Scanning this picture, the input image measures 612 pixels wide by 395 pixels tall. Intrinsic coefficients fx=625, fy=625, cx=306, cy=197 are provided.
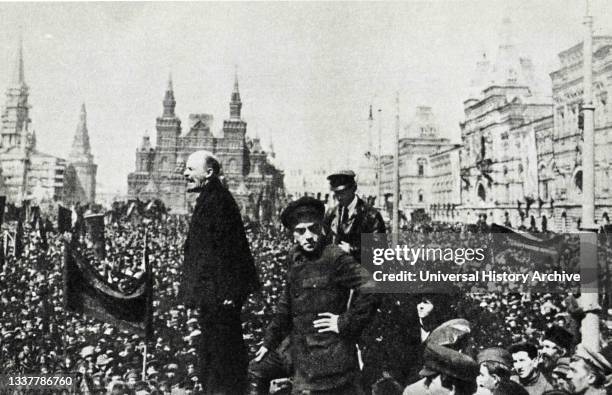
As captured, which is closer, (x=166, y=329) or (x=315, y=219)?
(x=315, y=219)

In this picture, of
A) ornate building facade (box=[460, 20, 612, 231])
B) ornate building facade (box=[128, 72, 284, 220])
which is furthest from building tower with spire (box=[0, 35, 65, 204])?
ornate building facade (box=[460, 20, 612, 231])

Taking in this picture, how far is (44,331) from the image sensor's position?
7898 millimetres

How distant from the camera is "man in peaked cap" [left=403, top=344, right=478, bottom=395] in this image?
142 inches

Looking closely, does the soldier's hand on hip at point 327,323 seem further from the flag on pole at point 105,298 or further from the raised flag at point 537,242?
the raised flag at point 537,242

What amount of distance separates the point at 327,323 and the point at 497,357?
1036 millimetres

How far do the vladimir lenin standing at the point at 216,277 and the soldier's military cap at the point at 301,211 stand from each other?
0.75 m

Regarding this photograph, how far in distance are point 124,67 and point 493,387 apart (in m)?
8.47

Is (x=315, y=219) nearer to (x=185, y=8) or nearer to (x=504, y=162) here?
(x=185, y=8)

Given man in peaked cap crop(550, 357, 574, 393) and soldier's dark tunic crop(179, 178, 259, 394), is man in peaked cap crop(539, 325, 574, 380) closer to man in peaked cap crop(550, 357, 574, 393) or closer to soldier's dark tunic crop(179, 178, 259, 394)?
man in peaked cap crop(550, 357, 574, 393)

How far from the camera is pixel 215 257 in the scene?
4.31 metres

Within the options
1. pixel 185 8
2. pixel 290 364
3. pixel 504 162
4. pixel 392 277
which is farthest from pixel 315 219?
pixel 504 162

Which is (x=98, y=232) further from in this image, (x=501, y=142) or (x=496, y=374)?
(x=501, y=142)

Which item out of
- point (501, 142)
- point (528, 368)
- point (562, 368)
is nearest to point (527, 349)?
point (528, 368)

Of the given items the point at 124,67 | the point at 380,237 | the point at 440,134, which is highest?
the point at 440,134
